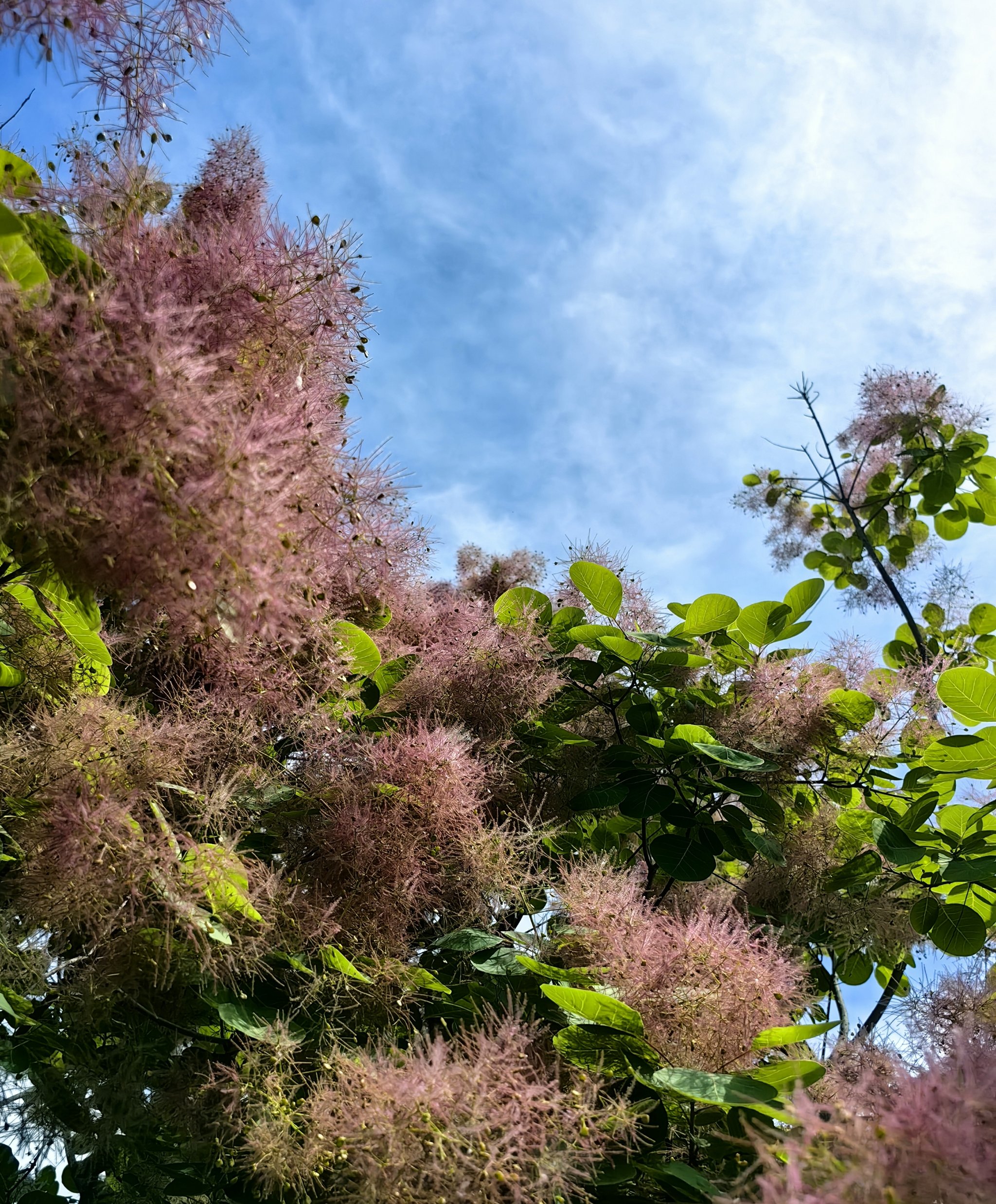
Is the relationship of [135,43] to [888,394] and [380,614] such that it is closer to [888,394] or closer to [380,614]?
[380,614]

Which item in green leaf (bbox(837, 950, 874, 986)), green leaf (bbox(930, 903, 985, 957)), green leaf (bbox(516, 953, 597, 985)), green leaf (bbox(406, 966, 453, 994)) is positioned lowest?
green leaf (bbox(406, 966, 453, 994))

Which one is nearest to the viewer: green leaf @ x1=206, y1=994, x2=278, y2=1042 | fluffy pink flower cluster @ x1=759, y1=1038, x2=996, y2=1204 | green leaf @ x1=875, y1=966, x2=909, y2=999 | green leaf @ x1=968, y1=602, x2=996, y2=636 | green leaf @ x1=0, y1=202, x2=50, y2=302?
fluffy pink flower cluster @ x1=759, y1=1038, x2=996, y2=1204

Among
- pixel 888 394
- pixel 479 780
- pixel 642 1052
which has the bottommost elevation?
pixel 642 1052

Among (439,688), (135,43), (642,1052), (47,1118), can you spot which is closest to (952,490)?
(439,688)

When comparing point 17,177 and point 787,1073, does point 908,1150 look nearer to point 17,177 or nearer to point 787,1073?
point 787,1073

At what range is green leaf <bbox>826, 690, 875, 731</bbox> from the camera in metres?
2.33

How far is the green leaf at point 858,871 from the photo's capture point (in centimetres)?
222

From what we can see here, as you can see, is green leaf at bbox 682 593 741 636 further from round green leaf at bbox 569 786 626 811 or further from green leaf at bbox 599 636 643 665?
round green leaf at bbox 569 786 626 811

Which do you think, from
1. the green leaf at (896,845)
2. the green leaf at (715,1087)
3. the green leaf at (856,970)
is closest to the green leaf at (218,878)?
the green leaf at (715,1087)

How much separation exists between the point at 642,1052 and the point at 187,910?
2.52ft

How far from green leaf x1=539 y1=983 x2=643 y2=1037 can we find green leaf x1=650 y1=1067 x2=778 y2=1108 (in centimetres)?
8

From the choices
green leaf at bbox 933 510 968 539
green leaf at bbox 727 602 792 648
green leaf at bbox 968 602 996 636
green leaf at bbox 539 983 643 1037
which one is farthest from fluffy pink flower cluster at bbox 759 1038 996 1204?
green leaf at bbox 933 510 968 539

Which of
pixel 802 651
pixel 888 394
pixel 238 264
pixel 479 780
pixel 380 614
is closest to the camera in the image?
pixel 238 264

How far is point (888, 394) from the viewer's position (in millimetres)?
3926
